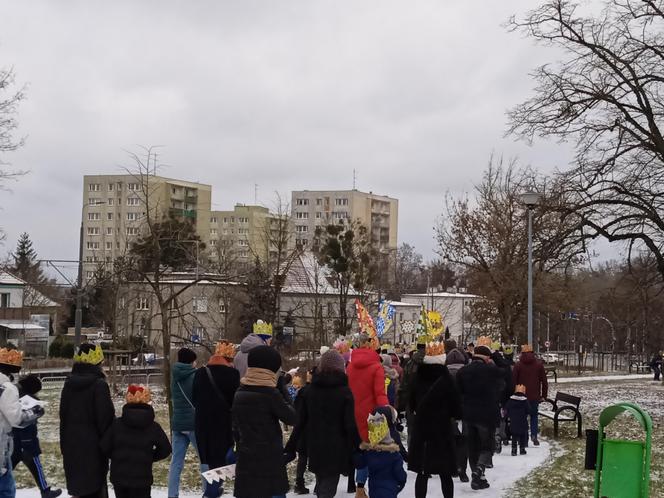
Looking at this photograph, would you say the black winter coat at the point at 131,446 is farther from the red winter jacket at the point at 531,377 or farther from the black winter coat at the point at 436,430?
the red winter jacket at the point at 531,377

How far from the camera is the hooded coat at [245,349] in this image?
32.2 ft

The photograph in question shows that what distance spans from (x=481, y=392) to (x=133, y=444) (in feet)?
16.7

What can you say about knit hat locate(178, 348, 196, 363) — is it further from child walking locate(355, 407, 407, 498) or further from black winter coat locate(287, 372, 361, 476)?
child walking locate(355, 407, 407, 498)

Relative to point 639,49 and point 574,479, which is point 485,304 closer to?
point 639,49

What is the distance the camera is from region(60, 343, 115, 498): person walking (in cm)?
750

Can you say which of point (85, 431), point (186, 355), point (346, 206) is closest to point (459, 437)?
point (186, 355)

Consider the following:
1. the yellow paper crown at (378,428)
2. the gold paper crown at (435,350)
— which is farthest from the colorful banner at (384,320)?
the yellow paper crown at (378,428)

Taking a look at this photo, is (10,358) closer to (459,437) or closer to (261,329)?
(261,329)

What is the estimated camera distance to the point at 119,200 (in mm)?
107562

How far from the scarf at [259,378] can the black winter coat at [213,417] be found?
159 cm

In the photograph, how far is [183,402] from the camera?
9375 mm

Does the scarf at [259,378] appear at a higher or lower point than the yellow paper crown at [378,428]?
higher

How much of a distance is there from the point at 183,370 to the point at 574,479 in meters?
5.56

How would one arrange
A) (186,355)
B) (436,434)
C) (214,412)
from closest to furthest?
(214,412), (436,434), (186,355)
